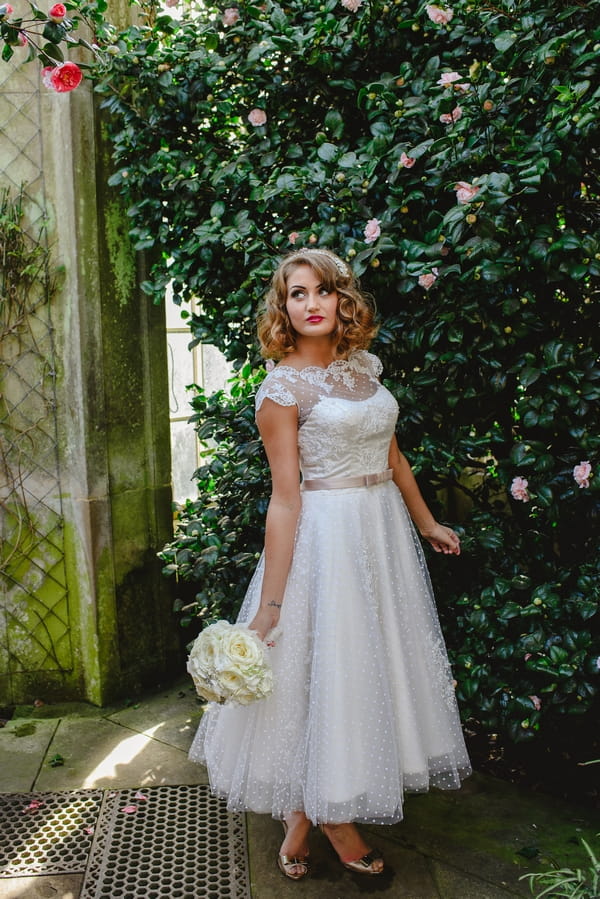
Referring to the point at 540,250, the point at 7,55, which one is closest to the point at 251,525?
the point at 540,250

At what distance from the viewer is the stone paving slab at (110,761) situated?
119 inches

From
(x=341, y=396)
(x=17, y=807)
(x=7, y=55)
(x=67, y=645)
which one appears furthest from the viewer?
(x=67, y=645)

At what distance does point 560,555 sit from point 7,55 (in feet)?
8.17

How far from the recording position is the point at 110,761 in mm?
3164

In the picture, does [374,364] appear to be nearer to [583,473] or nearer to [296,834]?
[583,473]

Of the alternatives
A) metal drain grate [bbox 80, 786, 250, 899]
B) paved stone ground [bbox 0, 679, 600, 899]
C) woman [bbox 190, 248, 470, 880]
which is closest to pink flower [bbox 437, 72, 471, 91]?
woman [bbox 190, 248, 470, 880]

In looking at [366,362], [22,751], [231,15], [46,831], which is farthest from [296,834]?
[231,15]

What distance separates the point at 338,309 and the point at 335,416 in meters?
0.35

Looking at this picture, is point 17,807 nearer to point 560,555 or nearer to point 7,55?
point 560,555

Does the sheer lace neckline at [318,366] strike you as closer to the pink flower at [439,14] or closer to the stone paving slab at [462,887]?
the pink flower at [439,14]

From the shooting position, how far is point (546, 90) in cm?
238

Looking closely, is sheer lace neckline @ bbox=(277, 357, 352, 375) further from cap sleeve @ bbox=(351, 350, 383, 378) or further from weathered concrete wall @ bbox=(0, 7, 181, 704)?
weathered concrete wall @ bbox=(0, 7, 181, 704)

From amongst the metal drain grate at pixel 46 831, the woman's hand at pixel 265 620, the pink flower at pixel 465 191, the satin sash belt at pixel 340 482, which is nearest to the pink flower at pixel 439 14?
the pink flower at pixel 465 191

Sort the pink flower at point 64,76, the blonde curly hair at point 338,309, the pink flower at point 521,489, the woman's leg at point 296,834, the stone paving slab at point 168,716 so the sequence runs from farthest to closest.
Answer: the stone paving slab at point 168,716
the pink flower at point 64,76
the pink flower at point 521,489
the woman's leg at point 296,834
the blonde curly hair at point 338,309
